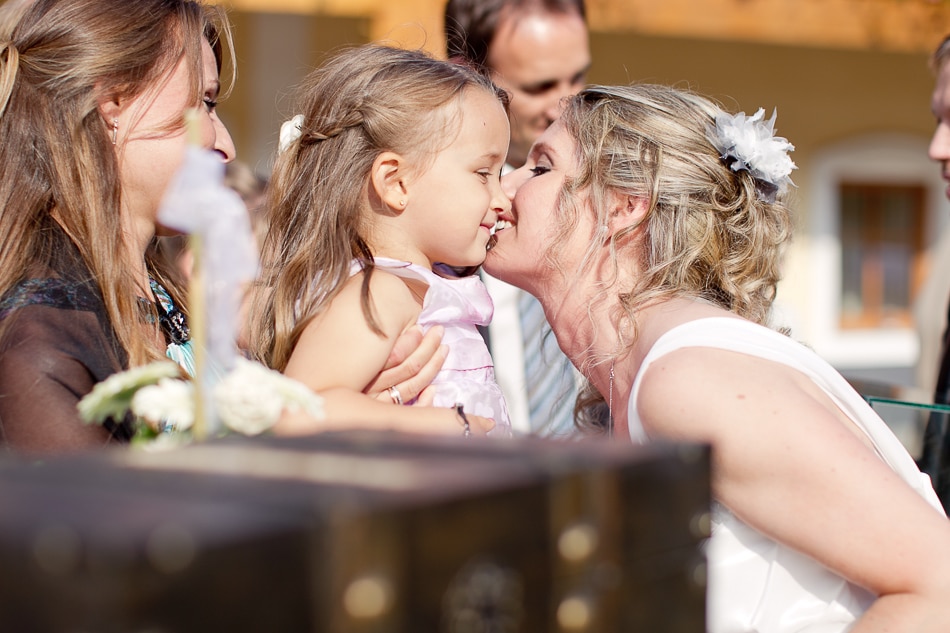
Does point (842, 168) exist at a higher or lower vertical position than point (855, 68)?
lower

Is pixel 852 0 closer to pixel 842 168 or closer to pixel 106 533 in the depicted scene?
pixel 842 168

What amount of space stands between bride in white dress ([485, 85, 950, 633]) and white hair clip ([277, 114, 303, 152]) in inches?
19.4

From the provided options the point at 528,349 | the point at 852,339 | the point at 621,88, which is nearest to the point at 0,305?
the point at 621,88

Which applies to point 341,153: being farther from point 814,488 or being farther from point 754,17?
point 754,17

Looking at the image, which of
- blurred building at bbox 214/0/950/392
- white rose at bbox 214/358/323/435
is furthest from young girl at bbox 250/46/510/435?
blurred building at bbox 214/0/950/392

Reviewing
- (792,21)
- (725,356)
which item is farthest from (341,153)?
(792,21)

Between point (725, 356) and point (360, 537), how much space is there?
992 mm

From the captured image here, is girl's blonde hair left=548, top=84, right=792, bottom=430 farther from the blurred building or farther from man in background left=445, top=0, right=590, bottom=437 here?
the blurred building

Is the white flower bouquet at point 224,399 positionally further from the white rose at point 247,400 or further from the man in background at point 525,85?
the man in background at point 525,85

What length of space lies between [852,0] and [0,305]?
891 cm

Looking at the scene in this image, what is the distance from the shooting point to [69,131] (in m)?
1.76

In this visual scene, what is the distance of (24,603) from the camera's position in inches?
24.5

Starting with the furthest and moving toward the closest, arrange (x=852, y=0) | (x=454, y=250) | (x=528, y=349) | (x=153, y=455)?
1. (x=852, y=0)
2. (x=528, y=349)
3. (x=454, y=250)
4. (x=153, y=455)

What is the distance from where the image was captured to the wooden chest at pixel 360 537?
0.61 metres
